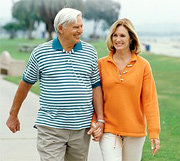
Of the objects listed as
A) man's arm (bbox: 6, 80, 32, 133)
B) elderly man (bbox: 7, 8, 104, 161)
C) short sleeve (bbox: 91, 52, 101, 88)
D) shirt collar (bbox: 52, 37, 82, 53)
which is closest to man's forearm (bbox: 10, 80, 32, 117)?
man's arm (bbox: 6, 80, 32, 133)

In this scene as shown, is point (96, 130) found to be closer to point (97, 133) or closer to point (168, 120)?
point (97, 133)

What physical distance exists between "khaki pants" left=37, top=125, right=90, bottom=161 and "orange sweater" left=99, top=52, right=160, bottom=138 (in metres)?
0.25

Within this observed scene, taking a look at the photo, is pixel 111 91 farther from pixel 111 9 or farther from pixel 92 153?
pixel 111 9

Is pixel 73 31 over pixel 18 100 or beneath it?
over

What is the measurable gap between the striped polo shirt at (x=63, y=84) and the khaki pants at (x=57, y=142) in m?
0.06

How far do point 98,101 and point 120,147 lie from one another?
438mm

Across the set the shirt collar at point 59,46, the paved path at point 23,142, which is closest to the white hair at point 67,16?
the shirt collar at point 59,46

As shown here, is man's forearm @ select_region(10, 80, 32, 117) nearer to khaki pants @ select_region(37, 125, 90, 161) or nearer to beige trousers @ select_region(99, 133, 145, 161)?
khaki pants @ select_region(37, 125, 90, 161)

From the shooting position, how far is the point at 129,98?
3.91 metres

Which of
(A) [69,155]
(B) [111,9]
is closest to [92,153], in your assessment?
(A) [69,155]

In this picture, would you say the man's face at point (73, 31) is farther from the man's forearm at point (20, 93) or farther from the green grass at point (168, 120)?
the green grass at point (168, 120)

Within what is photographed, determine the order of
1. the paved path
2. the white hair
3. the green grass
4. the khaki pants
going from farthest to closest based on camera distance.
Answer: the green grass → the paved path → the khaki pants → the white hair

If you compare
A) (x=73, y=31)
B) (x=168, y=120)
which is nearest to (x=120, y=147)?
(x=73, y=31)

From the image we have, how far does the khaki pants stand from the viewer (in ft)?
12.5
